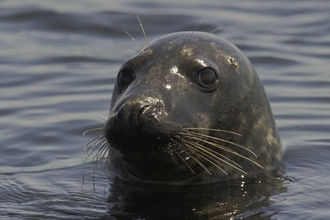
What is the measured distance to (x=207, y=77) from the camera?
7180 mm

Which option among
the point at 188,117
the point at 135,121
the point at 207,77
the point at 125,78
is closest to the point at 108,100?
the point at 125,78

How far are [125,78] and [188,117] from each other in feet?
2.62

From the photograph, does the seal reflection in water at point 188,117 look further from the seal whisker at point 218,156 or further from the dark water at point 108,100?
the dark water at point 108,100

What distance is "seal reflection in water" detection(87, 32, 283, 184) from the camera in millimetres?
6445

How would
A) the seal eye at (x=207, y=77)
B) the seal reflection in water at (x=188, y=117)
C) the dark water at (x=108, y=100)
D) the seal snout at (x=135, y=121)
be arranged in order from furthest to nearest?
the seal eye at (x=207, y=77) < the dark water at (x=108, y=100) < the seal reflection in water at (x=188, y=117) < the seal snout at (x=135, y=121)

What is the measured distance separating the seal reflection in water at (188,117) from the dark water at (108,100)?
0.60ft

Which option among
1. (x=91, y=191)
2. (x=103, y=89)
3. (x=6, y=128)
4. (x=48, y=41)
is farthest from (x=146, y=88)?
(x=48, y=41)

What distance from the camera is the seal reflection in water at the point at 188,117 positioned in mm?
6445

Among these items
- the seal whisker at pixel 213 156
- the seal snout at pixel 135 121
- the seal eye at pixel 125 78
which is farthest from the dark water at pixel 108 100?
the seal eye at pixel 125 78

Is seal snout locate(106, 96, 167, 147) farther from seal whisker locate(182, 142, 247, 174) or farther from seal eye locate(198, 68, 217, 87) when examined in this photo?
seal eye locate(198, 68, 217, 87)

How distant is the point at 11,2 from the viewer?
1645 cm

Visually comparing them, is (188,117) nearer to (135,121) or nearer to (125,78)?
(135,121)

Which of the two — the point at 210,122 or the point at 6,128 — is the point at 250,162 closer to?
the point at 210,122

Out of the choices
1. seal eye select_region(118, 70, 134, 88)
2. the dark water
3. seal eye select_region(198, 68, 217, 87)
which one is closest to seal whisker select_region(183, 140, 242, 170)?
the dark water
